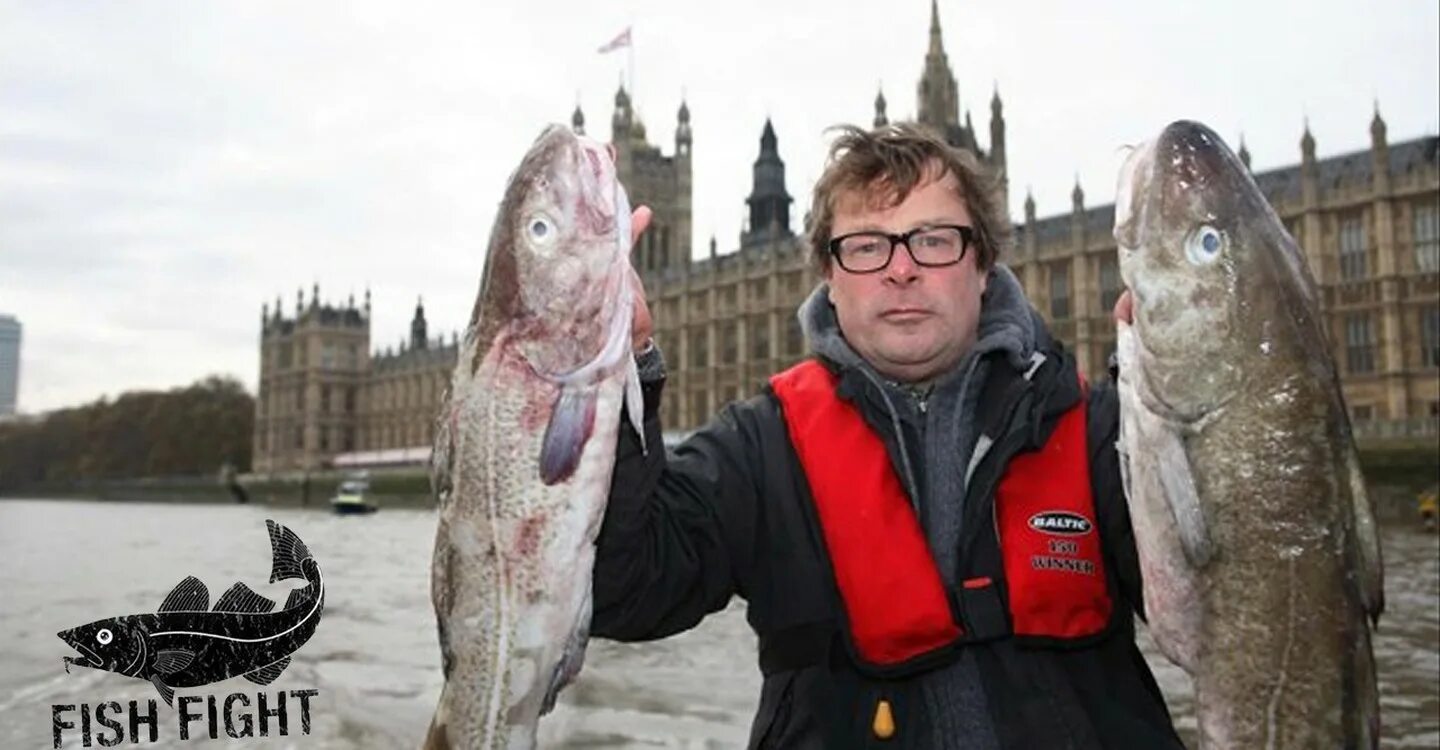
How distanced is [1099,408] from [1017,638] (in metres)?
0.64

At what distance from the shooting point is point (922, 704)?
7.97 ft

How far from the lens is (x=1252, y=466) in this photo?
2041 millimetres

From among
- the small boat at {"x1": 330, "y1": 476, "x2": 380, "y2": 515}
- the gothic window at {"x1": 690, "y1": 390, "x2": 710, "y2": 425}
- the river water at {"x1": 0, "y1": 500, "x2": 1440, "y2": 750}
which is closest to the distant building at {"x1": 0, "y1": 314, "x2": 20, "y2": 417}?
the river water at {"x1": 0, "y1": 500, "x2": 1440, "y2": 750}

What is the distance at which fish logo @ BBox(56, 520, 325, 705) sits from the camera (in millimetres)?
4004

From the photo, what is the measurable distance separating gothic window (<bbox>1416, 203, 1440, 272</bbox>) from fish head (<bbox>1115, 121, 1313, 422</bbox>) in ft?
137

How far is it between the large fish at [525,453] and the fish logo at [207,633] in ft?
6.80

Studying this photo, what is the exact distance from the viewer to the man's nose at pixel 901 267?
2605mm

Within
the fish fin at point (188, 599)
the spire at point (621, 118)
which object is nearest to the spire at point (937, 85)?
the spire at point (621, 118)

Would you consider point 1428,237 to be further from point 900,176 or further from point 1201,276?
point 1201,276

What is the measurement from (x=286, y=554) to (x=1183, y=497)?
320 centimetres

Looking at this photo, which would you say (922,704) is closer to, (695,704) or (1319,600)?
(1319,600)

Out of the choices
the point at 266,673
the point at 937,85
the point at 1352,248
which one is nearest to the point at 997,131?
the point at 937,85

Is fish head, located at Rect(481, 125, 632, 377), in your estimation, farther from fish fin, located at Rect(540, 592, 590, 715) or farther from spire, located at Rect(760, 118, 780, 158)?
spire, located at Rect(760, 118, 780, 158)

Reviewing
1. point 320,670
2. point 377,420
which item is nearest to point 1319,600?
point 320,670
